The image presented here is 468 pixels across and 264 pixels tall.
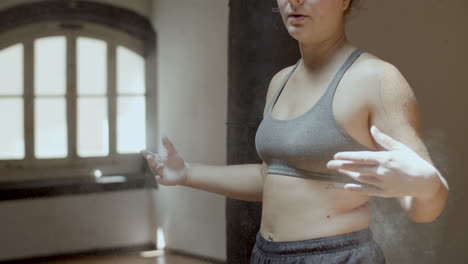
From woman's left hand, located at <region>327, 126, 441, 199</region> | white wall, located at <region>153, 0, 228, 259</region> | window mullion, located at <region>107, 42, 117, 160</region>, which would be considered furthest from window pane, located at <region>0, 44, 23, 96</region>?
woman's left hand, located at <region>327, 126, 441, 199</region>

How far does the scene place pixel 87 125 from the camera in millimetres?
2416

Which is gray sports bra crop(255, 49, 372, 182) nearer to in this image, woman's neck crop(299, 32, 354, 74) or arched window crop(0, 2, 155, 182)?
woman's neck crop(299, 32, 354, 74)

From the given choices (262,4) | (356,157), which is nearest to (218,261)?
(262,4)

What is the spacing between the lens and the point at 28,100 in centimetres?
250

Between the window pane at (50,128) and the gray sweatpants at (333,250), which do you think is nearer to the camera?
the gray sweatpants at (333,250)

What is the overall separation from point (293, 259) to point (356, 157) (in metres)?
0.27

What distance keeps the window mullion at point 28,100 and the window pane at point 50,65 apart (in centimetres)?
2

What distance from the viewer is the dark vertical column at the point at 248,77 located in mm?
1426

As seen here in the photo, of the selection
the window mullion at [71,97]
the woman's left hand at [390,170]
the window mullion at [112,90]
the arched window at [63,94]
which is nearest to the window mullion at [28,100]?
the arched window at [63,94]

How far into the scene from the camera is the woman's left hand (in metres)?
0.73

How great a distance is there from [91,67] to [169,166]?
4.53ft

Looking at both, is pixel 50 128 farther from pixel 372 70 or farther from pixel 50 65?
pixel 372 70

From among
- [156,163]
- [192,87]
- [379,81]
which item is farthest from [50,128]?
[379,81]

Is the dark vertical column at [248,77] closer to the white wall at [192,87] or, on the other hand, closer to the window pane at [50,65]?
the white wall at [192,87]
